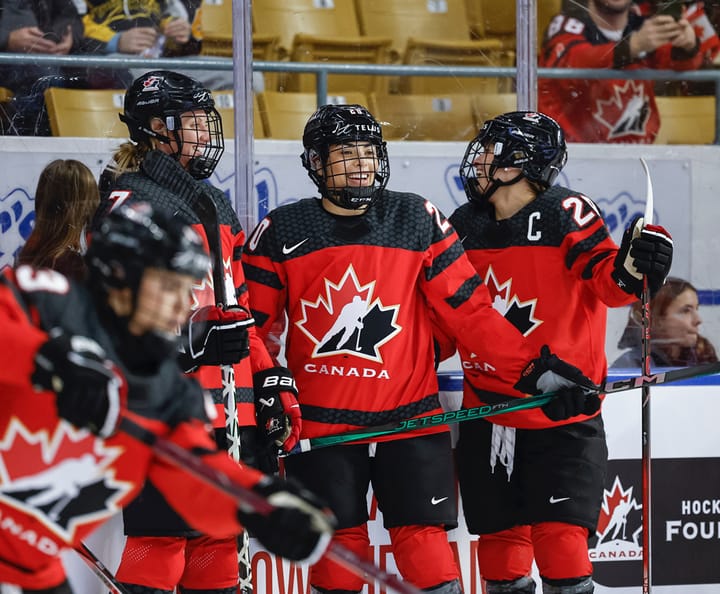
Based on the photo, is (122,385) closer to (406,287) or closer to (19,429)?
(19,429)

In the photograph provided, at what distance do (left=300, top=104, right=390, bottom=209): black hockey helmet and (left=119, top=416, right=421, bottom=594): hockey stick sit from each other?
3.92 ft

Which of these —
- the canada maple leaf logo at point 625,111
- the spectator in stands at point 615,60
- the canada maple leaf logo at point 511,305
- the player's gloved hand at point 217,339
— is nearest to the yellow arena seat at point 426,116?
the spectator in stands at point 615,60

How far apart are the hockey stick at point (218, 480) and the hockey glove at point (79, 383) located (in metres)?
0.09

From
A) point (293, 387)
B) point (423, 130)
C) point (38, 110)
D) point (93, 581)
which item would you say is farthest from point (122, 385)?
point (423, 130)

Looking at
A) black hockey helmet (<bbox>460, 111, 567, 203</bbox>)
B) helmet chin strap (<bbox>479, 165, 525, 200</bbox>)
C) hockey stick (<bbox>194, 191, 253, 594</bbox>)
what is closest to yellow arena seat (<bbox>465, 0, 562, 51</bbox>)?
black hockey helmet (<bbox>460, 111, 567, 203</bbox>)

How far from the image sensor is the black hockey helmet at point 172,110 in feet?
9.62

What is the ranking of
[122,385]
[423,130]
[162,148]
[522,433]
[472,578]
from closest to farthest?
1. [122,385]
2. [162,148]
3. [522,433]
4. [472,578]
5. [423,130]

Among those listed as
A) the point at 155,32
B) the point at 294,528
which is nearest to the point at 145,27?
the point at 155,32

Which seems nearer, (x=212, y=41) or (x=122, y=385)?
(x=122, y=385)

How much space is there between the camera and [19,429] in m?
1.96

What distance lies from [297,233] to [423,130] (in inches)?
38.4

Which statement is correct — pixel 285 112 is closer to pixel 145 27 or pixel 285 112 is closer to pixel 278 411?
pixel 145 27

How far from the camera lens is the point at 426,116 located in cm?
395

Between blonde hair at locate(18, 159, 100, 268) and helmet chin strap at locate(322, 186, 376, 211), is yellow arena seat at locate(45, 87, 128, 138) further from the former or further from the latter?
helmet chin strap at locate(322, 186, 376, 211)
